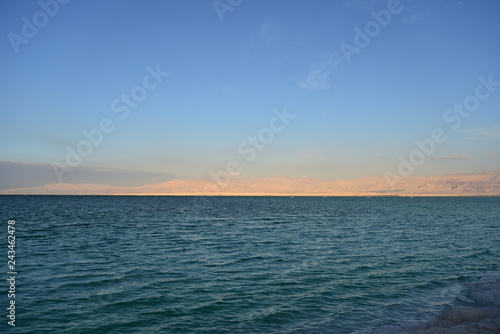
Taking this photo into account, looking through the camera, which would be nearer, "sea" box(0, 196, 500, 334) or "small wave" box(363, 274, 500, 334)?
"small wave" box(363, 274, 500, 334)

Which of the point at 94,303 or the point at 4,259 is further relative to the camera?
the point at 4,259

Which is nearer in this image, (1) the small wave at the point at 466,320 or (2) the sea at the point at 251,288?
(1) the small wave at the point at 466,320

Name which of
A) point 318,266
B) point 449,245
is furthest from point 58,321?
point 449,245

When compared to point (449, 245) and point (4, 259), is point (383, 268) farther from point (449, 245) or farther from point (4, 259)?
point (4, 259)

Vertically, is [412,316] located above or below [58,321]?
below

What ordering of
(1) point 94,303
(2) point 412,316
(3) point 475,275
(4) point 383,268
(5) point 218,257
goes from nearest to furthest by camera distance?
(2) point 412,316 → (1) point 94,303 → (3) point 475,275 → (4) point 383,268 → (5) point 218,257

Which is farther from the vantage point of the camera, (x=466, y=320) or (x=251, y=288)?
(x=251, y=288)

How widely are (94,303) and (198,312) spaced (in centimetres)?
554

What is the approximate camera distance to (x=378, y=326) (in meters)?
13.8

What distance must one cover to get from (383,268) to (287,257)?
797 cm

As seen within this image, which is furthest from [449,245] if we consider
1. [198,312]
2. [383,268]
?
[198,312]

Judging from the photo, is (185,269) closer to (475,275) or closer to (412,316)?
(412,316)

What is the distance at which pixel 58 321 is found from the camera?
13945 mm

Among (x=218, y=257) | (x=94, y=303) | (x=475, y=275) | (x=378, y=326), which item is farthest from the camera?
(x=218, y=257)
